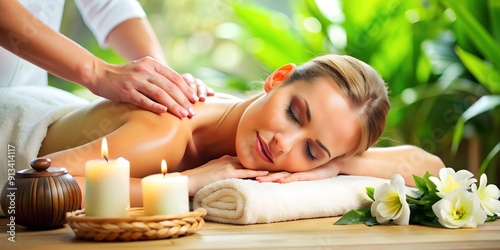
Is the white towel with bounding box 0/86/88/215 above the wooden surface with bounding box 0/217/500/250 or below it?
above

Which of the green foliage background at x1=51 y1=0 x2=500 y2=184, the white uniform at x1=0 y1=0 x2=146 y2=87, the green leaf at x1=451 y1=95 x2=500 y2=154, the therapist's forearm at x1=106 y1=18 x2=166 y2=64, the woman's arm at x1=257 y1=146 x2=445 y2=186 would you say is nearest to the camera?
the woman's arm at x1=257 y1=146 x2=445 y2=186

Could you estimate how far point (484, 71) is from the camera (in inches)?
134

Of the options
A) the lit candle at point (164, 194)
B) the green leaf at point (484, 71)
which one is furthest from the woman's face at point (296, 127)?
the green leaf at point (484, 71)

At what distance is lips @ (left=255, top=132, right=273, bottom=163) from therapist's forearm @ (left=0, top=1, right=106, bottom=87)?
480mm

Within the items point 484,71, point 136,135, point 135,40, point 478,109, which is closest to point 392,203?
point 136,135

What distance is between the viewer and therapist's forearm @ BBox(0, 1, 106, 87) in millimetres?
1860

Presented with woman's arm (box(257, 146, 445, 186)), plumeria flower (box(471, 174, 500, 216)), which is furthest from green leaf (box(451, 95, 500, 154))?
plumeria flower (box(471, 174, 500, 216))

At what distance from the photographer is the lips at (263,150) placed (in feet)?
6.15

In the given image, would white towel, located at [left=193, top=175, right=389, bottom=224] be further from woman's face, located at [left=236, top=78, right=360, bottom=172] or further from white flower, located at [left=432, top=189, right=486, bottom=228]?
white flower, located at [left=432, top=189, right=486, bottom=228]

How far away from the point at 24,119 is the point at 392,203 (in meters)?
1.04

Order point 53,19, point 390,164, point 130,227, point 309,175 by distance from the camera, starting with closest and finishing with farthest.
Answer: point 130,227
point 309,175
point 390,164
point 53,19

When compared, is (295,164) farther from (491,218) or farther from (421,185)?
(491,218)

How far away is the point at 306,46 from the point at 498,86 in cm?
104

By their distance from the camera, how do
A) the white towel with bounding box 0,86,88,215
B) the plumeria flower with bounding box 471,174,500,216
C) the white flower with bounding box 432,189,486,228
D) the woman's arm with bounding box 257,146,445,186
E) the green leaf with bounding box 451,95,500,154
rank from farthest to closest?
the green leaf with bounding box 451,95,500,154 → the woman's arm with bounding box 257,146,445,186 → the white towel with bounding box 0,86,88,215 → the plumeria flower with bounding box 471,174,500,216 → the white flower with bounding box 432,189,486,228
